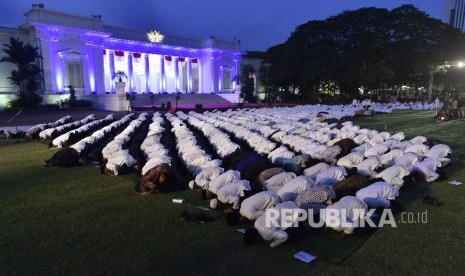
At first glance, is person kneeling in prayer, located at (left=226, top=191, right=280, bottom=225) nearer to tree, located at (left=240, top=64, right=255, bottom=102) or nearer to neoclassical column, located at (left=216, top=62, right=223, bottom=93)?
tree, located at (left=240, top=64, right=255, bottom=102)

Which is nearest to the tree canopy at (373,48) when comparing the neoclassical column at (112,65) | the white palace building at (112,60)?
the white palace building at (112,60)

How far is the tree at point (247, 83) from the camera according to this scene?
168ft

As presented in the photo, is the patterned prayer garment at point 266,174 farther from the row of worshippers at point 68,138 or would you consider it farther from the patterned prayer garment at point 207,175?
the row of worshippers at point 68,138

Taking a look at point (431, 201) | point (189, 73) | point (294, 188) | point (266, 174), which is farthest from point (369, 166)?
point (189, 73)

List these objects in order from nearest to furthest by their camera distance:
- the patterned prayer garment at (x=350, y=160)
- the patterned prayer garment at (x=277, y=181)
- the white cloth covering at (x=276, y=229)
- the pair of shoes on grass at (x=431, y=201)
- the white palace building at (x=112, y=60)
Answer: the white cloth covering at (x=276, y=229), the pair of shoes on grass at (x=431, y=201), the patterned prayer garment at (x=277, y=181), the patterned prayer garment at (x=350, y=160), the white palace building at (x=112, y=60)

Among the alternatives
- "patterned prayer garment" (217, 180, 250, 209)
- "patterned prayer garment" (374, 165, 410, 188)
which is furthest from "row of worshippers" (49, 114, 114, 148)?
"patterned prayer garment" (374, 165, 410, 188)

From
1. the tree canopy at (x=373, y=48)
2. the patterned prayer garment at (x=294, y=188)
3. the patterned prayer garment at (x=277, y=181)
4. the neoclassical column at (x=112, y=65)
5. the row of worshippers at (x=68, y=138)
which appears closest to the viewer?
the patterned prayer garment at (x=294, y=188)

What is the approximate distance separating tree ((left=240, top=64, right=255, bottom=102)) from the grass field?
143 feet

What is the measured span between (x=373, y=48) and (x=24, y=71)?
37842mm

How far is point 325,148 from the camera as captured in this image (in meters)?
Result: 10.3

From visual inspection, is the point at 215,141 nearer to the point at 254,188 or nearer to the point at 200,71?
the point at 254,188

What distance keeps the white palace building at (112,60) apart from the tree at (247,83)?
4.71ft

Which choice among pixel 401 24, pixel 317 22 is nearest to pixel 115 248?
pixel 401 24

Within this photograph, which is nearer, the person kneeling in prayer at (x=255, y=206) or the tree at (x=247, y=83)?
the person kneeling in prayer at (x=255, y=206)
